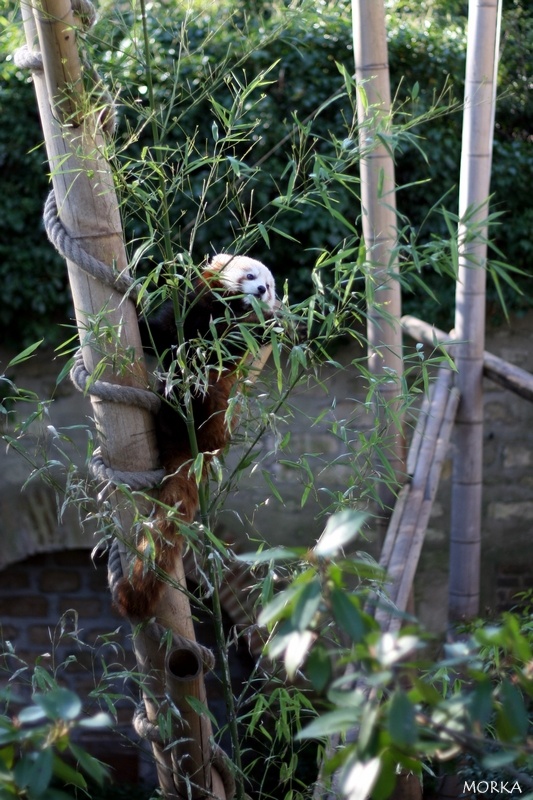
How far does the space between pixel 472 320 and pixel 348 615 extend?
2.57 m

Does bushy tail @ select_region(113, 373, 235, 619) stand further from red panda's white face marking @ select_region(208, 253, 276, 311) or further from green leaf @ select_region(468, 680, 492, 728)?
green leaf @ select_region(468, 680, 492, 728)

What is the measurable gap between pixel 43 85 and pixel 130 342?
20.2 inches

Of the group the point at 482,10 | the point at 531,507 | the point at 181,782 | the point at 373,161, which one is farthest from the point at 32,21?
the point at 531,507

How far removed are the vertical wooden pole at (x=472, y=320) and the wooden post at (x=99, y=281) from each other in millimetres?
1456

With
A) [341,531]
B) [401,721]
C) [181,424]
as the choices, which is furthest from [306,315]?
[401,721]

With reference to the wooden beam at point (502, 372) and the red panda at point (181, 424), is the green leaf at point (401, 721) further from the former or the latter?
the wooden beam at point (502, 372)

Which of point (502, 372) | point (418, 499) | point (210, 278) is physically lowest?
point (418, 499)

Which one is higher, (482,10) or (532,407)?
(482,10)

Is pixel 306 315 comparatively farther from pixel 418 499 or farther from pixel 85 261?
pixel 418 499

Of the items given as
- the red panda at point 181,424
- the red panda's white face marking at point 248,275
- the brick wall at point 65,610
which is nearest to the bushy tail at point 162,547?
the red panda at point 181,424

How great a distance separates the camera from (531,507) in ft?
14.2

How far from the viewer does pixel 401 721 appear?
2.41ft

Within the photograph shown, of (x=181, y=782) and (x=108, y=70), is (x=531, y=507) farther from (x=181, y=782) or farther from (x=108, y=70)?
(x=108, y=70)

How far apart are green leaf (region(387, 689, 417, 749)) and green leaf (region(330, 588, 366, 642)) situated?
0.06m
